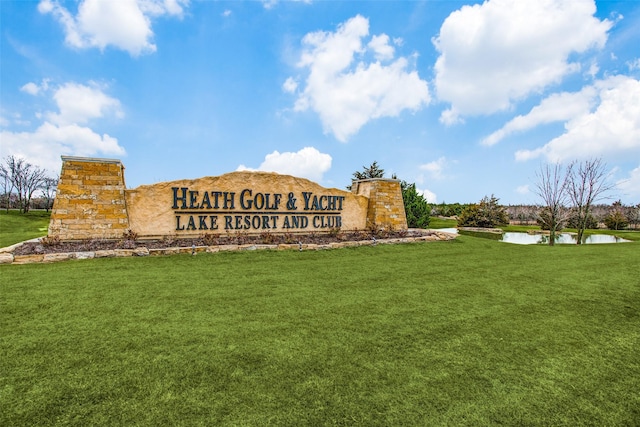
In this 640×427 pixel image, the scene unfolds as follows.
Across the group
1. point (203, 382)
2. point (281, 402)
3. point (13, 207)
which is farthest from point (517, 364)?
point (13, 207)

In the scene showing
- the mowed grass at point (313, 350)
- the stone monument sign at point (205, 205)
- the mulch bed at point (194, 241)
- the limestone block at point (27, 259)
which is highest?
the stone monument sign at point (205, 205)

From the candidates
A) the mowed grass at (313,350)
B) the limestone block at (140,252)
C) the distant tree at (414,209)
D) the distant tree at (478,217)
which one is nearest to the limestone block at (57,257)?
the mowed grass at (313,350)

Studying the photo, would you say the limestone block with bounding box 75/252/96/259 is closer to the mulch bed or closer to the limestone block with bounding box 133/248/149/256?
the mulch bed

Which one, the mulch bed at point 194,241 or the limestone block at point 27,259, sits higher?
the mulch bed at point 194,241

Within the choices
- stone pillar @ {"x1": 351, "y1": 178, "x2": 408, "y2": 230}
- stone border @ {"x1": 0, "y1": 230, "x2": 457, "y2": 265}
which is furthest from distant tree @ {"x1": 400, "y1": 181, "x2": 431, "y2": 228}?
stone border @ {"x1": 0, "y1": 230, "x2": 457, "y2": 265}

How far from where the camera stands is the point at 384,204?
1316 centimetres

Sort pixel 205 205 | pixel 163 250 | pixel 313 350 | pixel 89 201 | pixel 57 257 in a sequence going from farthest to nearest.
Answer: pixel 205 205 < pixel 89 201 < pixel 163 250 < pixel 57 257 < pixel 313 350

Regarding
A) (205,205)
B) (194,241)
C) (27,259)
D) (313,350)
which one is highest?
(205,205)

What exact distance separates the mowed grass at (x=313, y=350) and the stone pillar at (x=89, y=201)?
2.75 metres

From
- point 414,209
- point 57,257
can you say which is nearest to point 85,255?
point 57,257

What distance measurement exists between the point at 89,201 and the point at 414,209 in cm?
1799

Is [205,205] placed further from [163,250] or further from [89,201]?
[89,201]

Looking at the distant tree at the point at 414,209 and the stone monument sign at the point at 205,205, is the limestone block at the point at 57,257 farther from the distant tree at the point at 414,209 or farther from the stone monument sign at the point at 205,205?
the distant tree at the point at 414,209

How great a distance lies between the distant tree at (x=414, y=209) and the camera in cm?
2158
